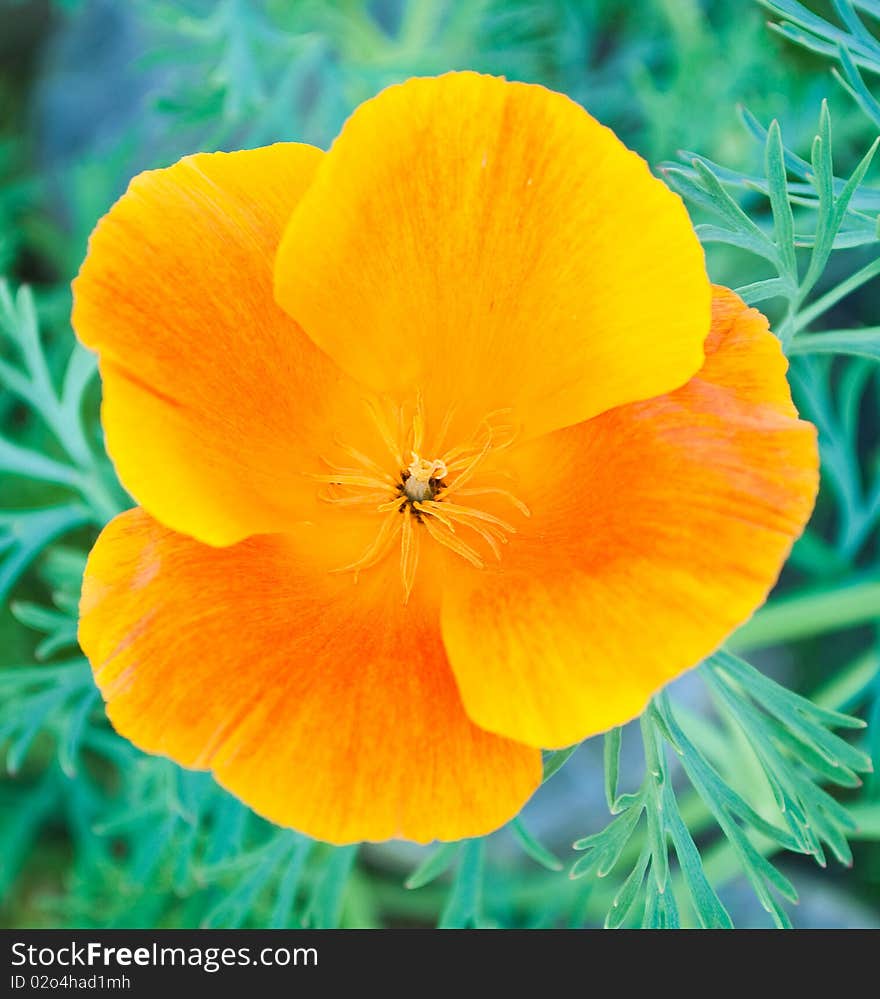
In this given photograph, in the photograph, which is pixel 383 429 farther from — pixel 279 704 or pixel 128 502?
pixel 128 502

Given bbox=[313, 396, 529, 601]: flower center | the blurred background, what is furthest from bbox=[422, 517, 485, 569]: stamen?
the blurred background

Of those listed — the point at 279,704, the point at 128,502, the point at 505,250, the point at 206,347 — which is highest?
the point at 505,250

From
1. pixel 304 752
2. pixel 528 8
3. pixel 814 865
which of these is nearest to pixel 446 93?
pixel 304 752

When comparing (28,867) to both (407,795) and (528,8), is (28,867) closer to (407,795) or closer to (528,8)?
(407,795)

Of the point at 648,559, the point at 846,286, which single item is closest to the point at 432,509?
the point at 648,559

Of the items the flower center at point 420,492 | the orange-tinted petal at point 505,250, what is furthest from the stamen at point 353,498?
the orange-tinted petal at point 505,250
